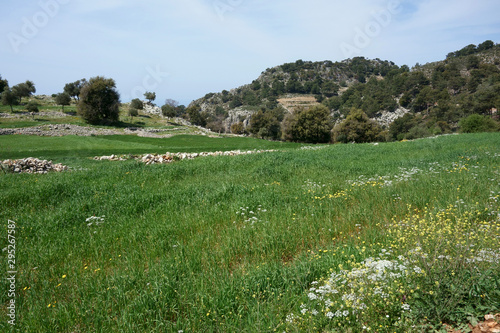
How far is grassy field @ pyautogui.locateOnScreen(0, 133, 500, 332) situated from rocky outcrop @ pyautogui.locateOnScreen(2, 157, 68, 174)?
5.82m

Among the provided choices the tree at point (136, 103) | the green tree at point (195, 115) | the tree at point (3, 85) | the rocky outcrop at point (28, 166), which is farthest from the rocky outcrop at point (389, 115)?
the tree at point (3, 85)

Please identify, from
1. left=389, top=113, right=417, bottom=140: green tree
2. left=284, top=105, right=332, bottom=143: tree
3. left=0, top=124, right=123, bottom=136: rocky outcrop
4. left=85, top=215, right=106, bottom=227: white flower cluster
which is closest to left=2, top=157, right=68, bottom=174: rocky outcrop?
left=85, top=215, right=106, bottom=227: white flower cluster

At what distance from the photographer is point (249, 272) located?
4.18 metres

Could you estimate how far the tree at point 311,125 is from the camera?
6512cm

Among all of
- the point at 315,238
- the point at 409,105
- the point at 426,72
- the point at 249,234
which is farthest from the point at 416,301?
the point at 426,72

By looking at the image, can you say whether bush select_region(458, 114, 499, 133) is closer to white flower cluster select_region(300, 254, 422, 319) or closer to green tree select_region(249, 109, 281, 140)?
green tree select_region(249, 109, 281, 140)

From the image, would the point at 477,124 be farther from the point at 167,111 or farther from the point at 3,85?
the point at 3,85

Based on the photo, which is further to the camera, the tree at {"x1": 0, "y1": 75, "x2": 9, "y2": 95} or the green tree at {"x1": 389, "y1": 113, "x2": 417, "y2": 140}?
the green tree at {"x1": 389, "y1": 113, "x2": 417, "y2": 140}

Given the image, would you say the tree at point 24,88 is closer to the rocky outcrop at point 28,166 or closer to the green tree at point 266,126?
the green tree at point 266,126

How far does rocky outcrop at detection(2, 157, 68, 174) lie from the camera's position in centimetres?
1508

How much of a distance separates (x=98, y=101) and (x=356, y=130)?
62.9 m

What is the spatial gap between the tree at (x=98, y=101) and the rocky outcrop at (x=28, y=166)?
49.2 metres

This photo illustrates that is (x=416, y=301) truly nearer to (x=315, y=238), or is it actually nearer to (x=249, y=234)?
(x=315, y=238)

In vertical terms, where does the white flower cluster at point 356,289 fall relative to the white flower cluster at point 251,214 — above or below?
above
